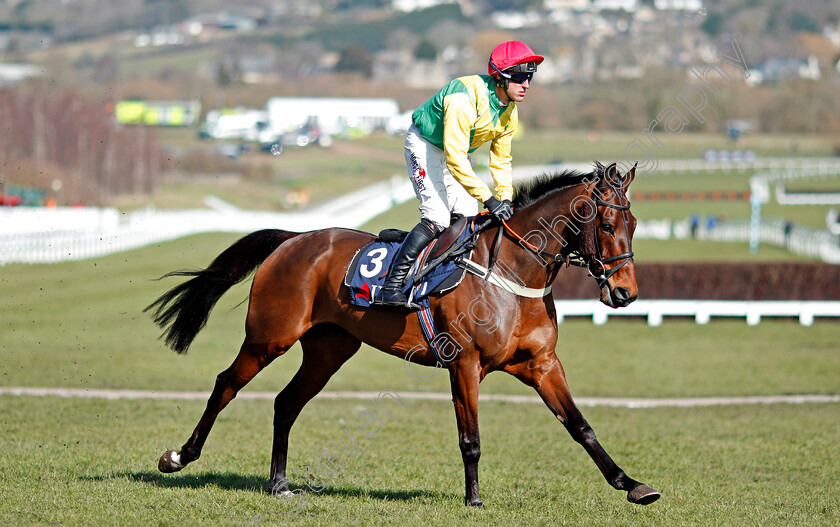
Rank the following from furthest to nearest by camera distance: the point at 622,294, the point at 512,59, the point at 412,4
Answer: the point at 412,4
the point at 512,59
the point at 622,294

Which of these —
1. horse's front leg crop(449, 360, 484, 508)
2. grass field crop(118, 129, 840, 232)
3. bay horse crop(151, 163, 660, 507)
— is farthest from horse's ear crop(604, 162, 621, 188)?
grass field crop(118, 129, 840, 232)

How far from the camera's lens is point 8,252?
23.5 meters

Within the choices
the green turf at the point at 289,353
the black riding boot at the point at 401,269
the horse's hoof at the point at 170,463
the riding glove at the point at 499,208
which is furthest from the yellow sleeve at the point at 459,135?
the green turf at the point at 289,353

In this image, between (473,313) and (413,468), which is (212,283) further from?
(473,313)

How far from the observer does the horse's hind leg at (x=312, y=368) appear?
6.59 metres

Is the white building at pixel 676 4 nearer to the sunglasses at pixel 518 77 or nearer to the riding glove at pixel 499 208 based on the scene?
the sunglasses at pixel 518 77

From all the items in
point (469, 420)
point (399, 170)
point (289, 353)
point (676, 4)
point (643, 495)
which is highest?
point (469, 420)

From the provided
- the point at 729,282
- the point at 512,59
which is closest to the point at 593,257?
the point at 512,59

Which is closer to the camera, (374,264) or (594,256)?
(594,256)

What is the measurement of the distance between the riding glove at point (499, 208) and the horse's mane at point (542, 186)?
0.24m

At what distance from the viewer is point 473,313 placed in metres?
5.79

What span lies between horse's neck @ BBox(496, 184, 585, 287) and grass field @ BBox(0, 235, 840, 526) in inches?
58.9

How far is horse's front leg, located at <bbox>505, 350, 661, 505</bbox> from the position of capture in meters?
5.65

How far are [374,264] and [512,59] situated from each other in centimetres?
160
